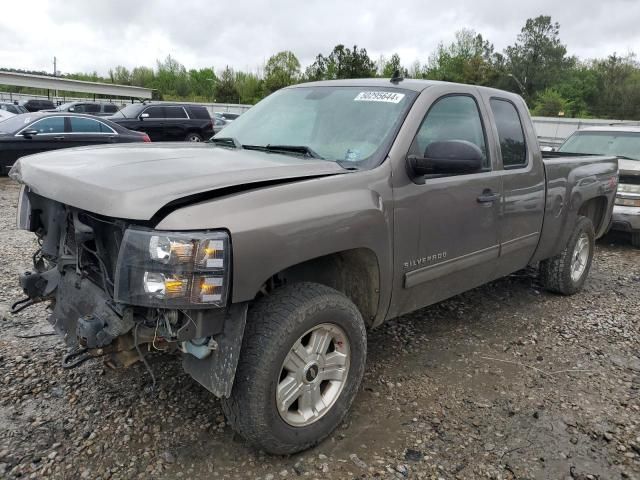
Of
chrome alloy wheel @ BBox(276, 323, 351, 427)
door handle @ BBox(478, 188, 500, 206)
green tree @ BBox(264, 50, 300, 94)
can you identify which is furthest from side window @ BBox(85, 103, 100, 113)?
green tree @ BBox(264, 50, 300, 94)

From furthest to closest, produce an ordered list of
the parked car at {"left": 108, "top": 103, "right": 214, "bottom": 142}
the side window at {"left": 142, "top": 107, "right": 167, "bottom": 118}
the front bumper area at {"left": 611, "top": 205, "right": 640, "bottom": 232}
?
the side window at {"left": 142, "top": 107, "right": 167, "bottom": 118}
the parked car at {"left": 108, "top": 103, "right": 214, "bottom": 142}
the front bumper area at {"left": 611, "top": 205, "right": 640, "bottom": 232}

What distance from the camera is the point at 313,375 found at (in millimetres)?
2598

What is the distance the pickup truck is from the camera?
214 cm

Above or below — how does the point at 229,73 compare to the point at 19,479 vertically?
above

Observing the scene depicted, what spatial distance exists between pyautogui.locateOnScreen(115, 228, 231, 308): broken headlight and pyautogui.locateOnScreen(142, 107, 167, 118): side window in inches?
604

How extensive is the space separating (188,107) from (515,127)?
14.9 meters

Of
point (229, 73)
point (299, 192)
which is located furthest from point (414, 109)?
point (229, 73)

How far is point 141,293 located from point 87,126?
1126cm

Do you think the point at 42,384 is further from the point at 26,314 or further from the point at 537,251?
the point at 537,251

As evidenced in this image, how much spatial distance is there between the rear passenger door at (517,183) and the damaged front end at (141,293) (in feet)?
7.66

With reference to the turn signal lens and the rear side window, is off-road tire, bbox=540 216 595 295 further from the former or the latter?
the rear side window

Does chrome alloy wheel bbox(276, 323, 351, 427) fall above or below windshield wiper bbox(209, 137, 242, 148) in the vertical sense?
below

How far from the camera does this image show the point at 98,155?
9.43ft

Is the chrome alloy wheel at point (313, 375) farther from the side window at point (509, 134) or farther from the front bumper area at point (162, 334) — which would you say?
the side window at point (509, 134)
